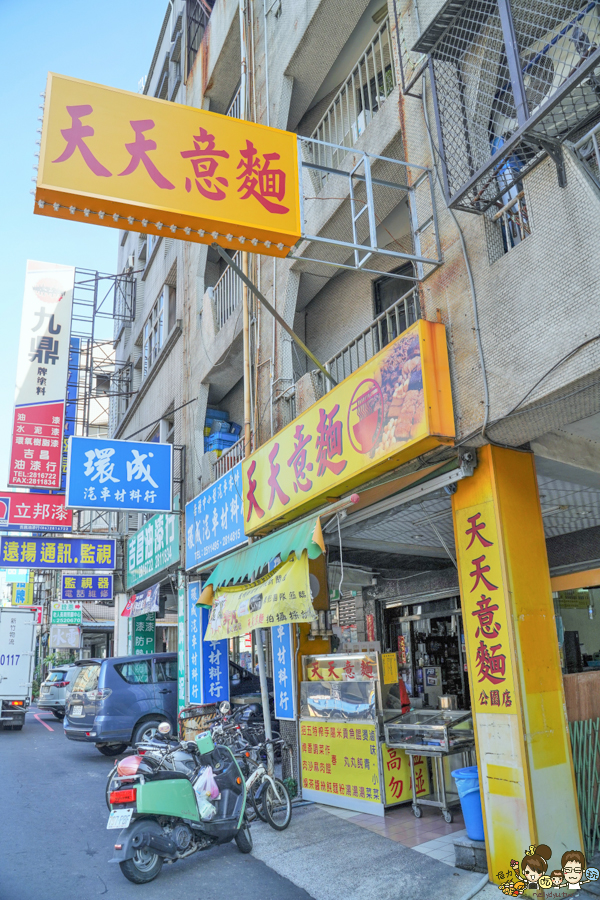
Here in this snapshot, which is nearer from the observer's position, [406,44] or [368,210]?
[368,210]

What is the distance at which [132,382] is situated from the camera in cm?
2338

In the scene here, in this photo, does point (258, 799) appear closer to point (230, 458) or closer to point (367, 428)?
point (367, 428)

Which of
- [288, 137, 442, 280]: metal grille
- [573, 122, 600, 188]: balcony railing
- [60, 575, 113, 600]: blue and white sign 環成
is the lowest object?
[60, 575, 113, 600]: blue and white sign 環成

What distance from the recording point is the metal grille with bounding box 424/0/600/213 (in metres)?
4.87

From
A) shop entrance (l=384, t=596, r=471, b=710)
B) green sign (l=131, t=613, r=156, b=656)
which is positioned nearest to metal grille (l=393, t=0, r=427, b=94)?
shop entrance (l=384, t=596, r=471, b=710)

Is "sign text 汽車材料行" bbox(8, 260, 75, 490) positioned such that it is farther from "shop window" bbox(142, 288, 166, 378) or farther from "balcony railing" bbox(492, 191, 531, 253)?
"balcony railing" bbox(492, 191, 531, 253)

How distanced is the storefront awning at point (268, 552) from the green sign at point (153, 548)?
14.0ft

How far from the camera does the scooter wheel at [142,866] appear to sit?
5.79m

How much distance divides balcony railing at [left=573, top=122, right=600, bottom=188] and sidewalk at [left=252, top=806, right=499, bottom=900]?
18.0ft

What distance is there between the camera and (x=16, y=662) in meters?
18.0

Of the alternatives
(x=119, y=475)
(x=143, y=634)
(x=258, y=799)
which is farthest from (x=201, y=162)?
(x=143, y=634)

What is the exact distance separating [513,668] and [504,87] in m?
5.36

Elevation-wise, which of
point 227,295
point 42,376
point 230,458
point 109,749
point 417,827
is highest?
point 42,376

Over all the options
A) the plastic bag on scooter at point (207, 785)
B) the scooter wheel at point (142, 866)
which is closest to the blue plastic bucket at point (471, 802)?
the plastic bag on scooter at point (207, 785)
